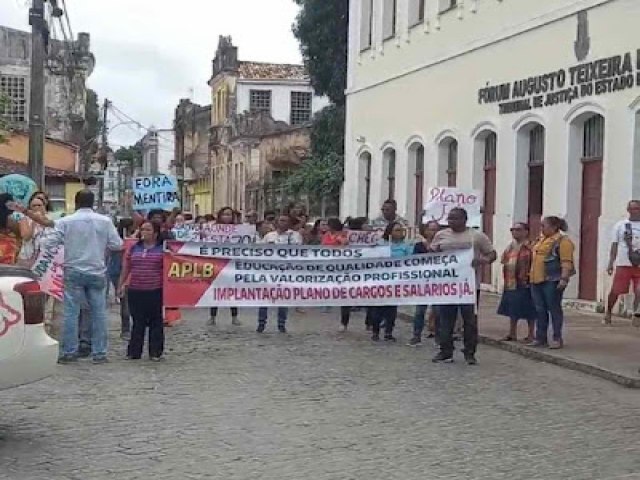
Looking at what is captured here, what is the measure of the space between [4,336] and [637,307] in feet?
33.0

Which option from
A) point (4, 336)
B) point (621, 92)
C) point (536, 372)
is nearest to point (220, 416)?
point (4, 336)

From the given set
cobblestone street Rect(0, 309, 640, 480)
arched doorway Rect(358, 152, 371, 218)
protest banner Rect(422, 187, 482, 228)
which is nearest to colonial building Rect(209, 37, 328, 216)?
arched doorway Rect(358, 152, 371, 218)

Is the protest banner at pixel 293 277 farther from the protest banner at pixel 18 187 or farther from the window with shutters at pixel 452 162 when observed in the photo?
the window with shutters at pixel 452 162

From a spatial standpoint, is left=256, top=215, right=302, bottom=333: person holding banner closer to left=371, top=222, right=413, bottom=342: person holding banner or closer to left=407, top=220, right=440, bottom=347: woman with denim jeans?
left=371, top=222, right=413, bottom=342: person holding banner

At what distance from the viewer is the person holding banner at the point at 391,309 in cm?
1496

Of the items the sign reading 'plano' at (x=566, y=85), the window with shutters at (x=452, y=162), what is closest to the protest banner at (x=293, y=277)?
the sign reading 'plano' at (x=566, y=85)

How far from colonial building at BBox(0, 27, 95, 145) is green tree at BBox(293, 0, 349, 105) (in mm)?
12840

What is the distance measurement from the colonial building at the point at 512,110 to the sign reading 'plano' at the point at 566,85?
0.10ft

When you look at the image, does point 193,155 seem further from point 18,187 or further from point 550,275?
point 550,275

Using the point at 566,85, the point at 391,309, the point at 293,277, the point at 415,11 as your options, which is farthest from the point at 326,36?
the point at 293,277

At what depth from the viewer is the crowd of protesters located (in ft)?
39.7

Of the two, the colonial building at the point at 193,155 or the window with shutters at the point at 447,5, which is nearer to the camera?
the window with shutters at the point at 447,5

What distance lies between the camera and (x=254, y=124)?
194ft

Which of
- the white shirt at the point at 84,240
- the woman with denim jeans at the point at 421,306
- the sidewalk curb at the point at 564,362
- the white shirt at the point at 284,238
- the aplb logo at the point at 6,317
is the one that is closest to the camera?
the aplb logo at the point at 6,317
